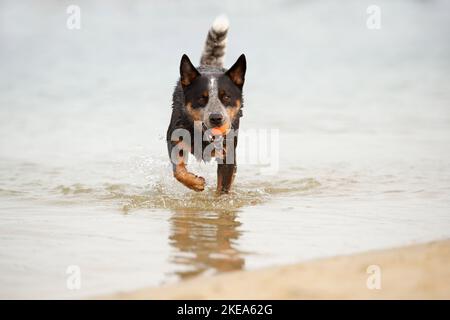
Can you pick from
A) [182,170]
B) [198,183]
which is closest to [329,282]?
[198,183]

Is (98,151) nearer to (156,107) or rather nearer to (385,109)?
(156,107)

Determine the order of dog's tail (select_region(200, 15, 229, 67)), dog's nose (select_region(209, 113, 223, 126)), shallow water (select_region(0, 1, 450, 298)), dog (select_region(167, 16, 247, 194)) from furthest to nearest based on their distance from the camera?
dog's tail (select_region(200, 15, 229, 67)) < dog (select_region(167, 16, 247, 194)) < dog's nose (select_region(209, 113, 223, 126)) < shallow water (select_region(0, 1, 450, 298))

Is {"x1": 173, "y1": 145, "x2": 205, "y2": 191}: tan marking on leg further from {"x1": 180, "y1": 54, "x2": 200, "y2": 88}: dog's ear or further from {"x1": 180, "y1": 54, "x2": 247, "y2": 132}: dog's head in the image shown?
{"x1": 180, "y1": 54, "x2": 200, "y2": 88}: dog's ear

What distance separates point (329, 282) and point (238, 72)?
2.95 metres

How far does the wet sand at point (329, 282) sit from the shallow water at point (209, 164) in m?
0.25

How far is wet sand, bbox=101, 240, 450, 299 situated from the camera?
244 cm

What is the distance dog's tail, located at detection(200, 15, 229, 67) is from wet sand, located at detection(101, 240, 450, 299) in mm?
3861

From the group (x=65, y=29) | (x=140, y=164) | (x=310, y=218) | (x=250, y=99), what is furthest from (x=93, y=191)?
(x=65, y=29)

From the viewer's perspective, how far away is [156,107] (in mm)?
11812

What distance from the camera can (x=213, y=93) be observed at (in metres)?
5.10

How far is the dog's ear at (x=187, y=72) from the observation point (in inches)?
204

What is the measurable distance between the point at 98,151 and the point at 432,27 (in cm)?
1126

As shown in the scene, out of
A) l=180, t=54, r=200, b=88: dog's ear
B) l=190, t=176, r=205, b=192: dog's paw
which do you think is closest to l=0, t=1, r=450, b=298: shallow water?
l=190, t=176, r=205, b=192: dog's paw

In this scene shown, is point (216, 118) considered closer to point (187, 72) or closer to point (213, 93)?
point (213, 93)
